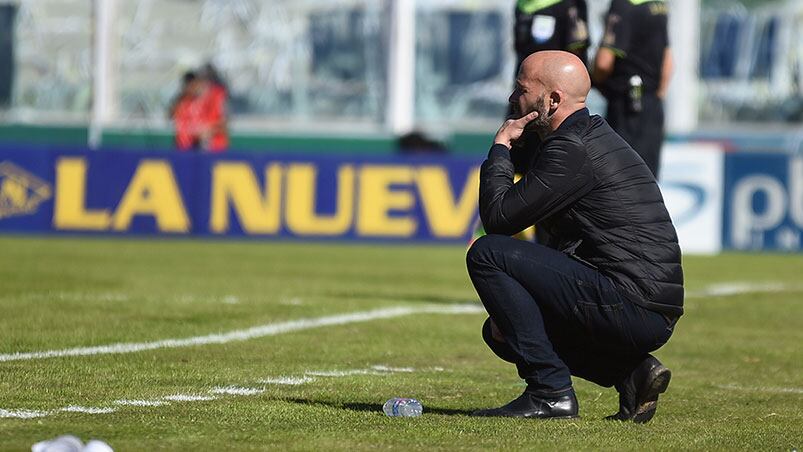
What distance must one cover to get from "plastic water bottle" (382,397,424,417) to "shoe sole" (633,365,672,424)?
33.0 inches

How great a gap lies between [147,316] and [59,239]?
8.85 metres

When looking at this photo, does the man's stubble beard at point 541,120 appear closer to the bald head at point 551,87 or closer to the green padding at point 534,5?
the bald head at point 551,87

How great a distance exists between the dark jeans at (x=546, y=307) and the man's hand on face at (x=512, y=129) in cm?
37

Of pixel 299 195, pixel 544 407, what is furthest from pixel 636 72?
pixel 299 195

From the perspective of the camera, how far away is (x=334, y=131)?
27438mm

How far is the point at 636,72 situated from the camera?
434 inches

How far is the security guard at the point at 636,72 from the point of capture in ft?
35.8

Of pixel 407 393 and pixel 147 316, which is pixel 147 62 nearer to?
pixel 147 316

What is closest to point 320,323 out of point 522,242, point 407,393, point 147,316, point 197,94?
point 147,316

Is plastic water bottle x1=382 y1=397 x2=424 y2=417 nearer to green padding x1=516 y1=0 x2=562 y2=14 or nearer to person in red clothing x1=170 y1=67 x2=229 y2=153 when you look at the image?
green padding x1=516 y1=0 x2=562 y2=14

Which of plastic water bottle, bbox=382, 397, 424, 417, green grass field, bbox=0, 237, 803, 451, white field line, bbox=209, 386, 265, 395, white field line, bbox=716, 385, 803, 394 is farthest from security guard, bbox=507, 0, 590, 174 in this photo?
plastic water bottle, bbox=382, 397, 424, 417

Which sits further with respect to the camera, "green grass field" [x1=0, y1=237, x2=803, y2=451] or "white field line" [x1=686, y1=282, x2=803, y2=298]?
"white field line" [x1=686, y1=282, x2=803, y2=298]

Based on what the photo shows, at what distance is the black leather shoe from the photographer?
6262 mm

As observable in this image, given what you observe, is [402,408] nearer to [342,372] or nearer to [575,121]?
[575,121]
